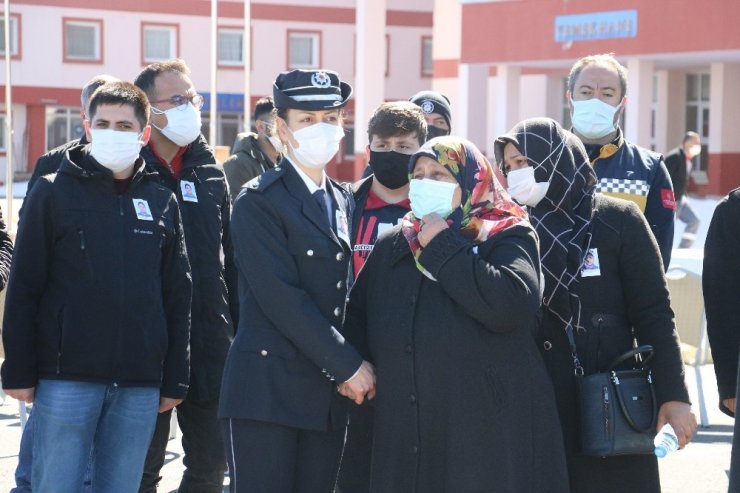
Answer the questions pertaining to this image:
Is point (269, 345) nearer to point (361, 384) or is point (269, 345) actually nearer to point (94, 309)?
point (361, 384)

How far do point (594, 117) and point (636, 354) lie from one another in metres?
1.67

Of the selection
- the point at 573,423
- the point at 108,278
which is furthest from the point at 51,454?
the point at 573,423

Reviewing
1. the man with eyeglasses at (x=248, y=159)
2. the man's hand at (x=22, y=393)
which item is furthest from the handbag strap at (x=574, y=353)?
the man with eyeglasses at (x=248, y=159)

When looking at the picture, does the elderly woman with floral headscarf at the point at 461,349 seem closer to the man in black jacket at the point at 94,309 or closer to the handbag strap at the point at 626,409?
the handbag strap at the point at 626,409

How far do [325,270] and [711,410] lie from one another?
5.46 metres

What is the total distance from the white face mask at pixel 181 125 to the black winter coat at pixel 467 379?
1.70 metres

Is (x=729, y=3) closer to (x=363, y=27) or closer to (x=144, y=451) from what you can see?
(x=363, y=27)

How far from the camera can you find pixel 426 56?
48.7 m

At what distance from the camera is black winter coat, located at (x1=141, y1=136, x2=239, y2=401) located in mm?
5230

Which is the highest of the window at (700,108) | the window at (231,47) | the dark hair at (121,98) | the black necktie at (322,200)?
the window at (231,47)

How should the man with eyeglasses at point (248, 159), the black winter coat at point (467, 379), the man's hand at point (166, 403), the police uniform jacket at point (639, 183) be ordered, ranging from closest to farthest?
the black winter coat at point (467, 379), the man's hand at point (166, 403), the police uniform jacket at point (639, 183), the man with eyeglasses at point (248, 159)

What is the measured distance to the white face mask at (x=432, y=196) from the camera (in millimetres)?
3959

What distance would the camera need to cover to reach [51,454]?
4.39 metres

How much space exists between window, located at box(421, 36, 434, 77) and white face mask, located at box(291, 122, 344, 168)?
146ft
